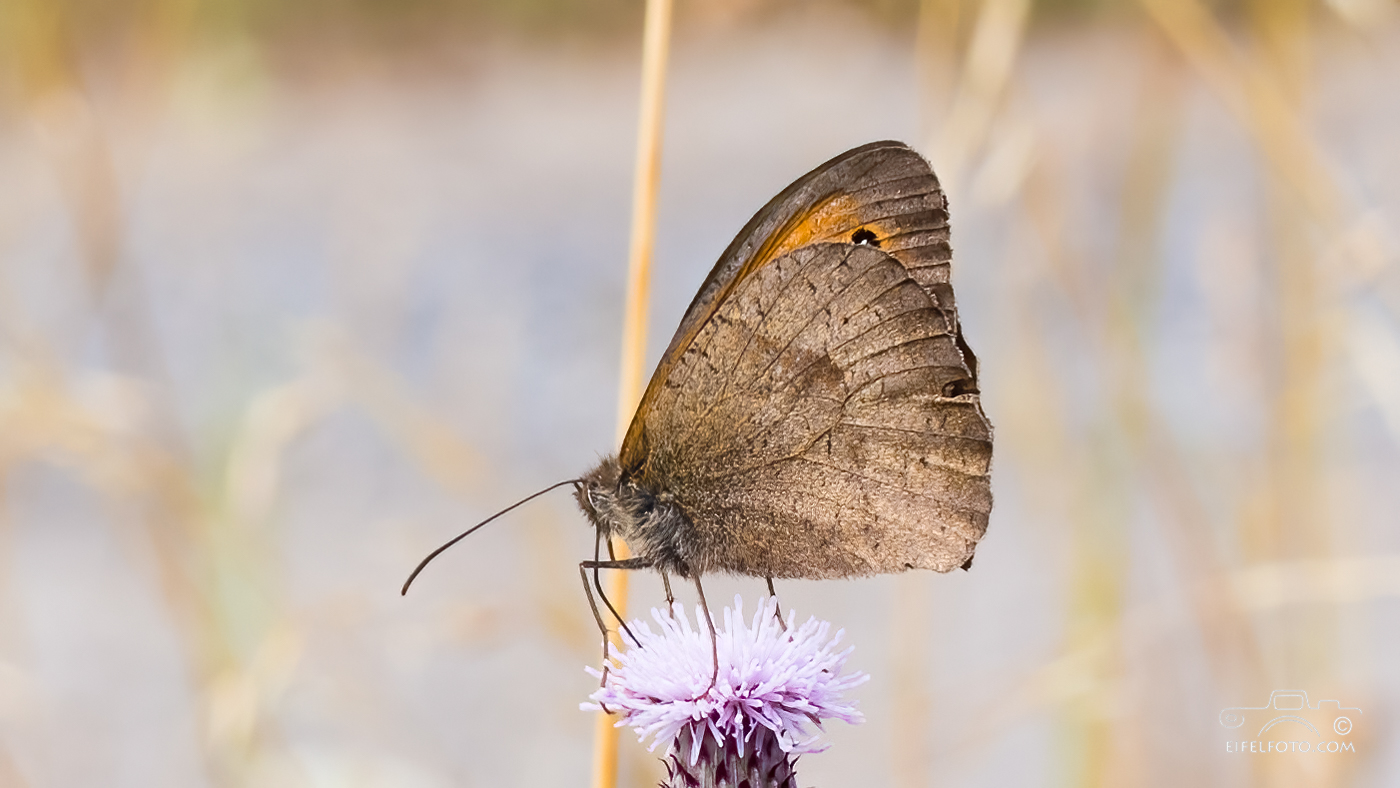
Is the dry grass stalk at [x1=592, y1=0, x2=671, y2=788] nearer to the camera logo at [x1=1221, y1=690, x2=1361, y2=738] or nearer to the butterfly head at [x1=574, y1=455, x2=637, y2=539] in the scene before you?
the butterfly head at [x1=574, y1=455, x2=637, y2=539]

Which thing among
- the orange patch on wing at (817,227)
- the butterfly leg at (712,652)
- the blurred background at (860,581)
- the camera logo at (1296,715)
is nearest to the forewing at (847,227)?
the orange patch on wing at (817,227)

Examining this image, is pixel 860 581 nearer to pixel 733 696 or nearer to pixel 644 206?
pixel 733 696

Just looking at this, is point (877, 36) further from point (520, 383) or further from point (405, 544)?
point (405, 544)

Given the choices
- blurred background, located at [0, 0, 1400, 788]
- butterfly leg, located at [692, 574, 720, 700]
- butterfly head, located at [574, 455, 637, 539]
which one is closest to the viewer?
butterfly leg, located at [692, 574, 720, 700]

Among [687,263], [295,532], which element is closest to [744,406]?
[295,532]

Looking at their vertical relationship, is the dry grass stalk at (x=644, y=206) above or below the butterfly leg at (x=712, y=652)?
above

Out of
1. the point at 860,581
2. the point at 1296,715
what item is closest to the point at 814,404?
the point at 1296,715

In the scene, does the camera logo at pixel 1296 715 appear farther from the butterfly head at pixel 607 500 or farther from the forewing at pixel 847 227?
the butterfly head at pixel 607 500

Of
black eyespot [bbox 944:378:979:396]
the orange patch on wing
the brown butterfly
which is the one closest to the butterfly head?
the brown butterfly
